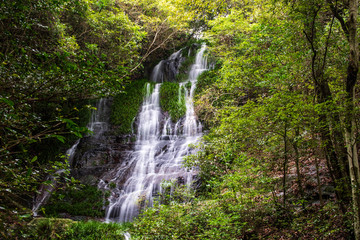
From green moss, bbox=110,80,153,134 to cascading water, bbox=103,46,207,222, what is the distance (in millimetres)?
546

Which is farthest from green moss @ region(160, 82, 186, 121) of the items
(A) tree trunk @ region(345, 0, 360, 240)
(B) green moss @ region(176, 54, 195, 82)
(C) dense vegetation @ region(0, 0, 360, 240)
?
(A) tree trunk @ region(345, 0, 360, 240)

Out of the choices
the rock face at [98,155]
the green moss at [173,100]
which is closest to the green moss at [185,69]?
the green moss at [173,100]

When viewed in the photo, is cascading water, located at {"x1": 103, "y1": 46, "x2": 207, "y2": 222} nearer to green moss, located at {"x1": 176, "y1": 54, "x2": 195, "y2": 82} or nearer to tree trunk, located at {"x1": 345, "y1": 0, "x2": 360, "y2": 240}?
green moss, located at {"x1": 176, "y1": 54, "x2": 195, "y2": 82}

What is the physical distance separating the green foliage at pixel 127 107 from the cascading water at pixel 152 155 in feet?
1.77

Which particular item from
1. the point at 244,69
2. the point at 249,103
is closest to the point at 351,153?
the point at 249,103

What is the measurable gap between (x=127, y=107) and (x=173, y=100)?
3507 millimetres

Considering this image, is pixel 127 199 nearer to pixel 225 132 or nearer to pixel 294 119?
pixel 225 132

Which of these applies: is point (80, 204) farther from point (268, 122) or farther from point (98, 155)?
point (268, 122)

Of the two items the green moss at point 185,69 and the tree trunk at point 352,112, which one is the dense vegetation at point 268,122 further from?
the green moss at point 185,69

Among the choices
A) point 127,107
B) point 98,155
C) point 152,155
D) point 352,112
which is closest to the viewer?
point 352,112

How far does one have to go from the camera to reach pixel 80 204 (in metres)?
10.4

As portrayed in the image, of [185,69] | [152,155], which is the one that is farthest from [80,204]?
[185,69]

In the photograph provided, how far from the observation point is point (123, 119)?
51.8 ft

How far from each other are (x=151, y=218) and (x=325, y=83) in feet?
14.4
